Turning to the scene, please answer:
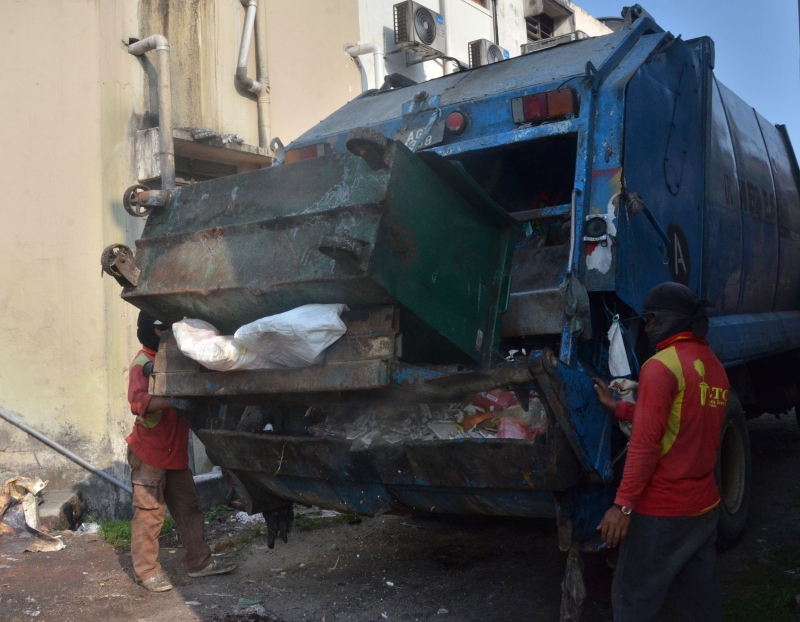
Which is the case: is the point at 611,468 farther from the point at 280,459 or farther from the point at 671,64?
the point at 671,64

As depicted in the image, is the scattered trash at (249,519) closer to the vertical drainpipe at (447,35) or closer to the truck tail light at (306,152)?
the truck tail light at (306,152)

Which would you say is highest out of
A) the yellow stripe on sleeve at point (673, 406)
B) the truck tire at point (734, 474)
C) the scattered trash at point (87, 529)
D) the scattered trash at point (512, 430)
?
the yellow stripe on sleeve at point (673, 406)

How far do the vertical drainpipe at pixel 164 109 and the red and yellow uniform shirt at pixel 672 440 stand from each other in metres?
3.88

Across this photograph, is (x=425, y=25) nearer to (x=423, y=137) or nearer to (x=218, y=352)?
(x=423, y=137)

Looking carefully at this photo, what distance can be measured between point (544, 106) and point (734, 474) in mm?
1940

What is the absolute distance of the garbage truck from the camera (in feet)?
8.87

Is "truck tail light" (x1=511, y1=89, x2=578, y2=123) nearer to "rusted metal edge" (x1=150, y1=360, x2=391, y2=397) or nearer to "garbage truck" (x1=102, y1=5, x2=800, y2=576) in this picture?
"garbage truck" (x1=102, y1=5, x2=800, y2=576)

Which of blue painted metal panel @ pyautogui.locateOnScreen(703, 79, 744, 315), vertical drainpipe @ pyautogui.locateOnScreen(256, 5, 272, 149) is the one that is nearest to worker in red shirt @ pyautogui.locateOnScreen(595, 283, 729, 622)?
blue painted metal panel @ pyautogui.locateOnScreen(703, 79, 744, 315)

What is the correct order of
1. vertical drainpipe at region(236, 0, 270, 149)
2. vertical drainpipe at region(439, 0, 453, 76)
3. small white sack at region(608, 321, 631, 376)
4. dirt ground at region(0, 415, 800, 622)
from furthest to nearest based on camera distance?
vertical drainpipe at region(439, 0, 453, 76) → vertical drainpipe at region(236, 0, 270, 149) → dirt ground at region(0, 415, 800, 622) → small white sack at region(608, 321, 631, 376)

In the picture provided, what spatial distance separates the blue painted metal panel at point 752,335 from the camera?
12.3ft

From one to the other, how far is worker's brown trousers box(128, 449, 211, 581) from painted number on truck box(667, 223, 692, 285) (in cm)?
258

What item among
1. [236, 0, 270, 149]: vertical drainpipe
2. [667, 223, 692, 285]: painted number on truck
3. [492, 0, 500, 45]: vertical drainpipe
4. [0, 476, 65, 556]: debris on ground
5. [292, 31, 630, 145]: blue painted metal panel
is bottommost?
[0, 476, 65, 556]: debris on ground

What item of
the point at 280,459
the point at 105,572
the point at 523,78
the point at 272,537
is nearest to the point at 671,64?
the point at 523,78

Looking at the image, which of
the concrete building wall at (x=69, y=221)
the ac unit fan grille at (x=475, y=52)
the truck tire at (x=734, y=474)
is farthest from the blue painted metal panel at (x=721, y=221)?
the ac unit fan grille at (x=475, y=52)
